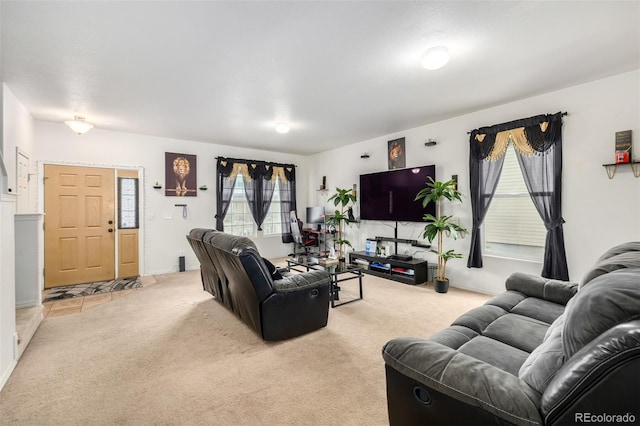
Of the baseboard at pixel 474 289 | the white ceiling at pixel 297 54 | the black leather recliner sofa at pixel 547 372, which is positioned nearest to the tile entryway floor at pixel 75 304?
the white ceiling at pixel 297 54

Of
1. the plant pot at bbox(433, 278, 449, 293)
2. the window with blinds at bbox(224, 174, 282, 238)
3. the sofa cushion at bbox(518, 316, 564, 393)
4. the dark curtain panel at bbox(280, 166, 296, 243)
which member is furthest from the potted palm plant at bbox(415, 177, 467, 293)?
the window with blinds at bbox(224, 174, 282, 238)

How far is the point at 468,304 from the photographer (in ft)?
12.4

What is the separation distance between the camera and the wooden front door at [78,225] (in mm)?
4691

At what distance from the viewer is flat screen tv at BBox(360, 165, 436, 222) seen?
495 centimetres

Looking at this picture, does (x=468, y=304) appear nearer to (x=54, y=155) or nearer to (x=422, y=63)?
(x=422, y=63)

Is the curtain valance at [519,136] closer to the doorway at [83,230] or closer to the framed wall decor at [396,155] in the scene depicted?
the framed wall decor at [396,155]

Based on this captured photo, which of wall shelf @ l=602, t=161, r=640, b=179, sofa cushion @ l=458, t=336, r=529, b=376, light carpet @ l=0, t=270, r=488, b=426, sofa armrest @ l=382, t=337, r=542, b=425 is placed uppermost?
wall shelf @ l=602, t=161, r=640, b=179

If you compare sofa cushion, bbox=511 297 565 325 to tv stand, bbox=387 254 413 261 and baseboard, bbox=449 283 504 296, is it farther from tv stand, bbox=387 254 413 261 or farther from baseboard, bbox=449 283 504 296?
tv stand, bbox=387 254 413 261

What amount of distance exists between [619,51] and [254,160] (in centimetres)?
598

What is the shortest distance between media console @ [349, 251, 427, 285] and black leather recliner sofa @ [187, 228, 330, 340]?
2.22 meters

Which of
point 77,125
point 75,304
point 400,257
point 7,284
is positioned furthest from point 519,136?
point 75,304

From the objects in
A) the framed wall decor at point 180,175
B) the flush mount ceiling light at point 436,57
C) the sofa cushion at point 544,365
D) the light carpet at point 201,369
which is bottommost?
the light carpet at point 201,369

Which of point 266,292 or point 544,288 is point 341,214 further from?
point 544,288

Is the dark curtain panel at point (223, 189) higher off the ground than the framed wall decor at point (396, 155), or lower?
lower
